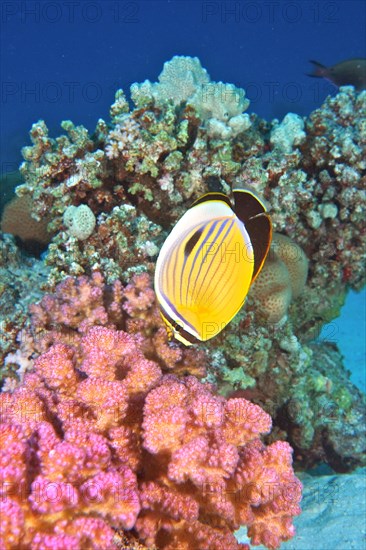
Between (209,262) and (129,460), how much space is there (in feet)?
3.08

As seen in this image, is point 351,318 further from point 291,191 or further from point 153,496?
point 153,496

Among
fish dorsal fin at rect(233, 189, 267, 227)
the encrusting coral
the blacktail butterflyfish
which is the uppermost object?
the encrusting coral

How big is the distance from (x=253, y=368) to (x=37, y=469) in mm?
2092

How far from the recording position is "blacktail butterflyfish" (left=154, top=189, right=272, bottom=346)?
186 cm

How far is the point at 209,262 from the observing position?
6.27ft

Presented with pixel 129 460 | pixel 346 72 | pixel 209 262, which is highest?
pixel 346 72

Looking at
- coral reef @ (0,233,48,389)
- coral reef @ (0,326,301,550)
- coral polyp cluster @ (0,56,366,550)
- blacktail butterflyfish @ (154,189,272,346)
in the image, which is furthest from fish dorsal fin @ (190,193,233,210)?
coral reef @ (0,233,48,389)

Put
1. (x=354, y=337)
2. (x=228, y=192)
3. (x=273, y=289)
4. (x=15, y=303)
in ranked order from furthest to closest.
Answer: (x=354, y=337) < (x=228, y=192) < (x=273, y=289) < (x=15, y=303)

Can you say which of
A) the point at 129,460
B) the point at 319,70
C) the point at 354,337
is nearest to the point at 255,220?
the point at 129,460

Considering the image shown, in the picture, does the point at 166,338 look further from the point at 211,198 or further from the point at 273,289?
the point at 273,289

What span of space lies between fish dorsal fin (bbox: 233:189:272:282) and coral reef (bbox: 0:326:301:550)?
716 millimetres

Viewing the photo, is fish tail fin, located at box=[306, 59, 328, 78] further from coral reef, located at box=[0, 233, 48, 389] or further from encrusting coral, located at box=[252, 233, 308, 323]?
coral reef, located at box=[0, 233, 48, 389]

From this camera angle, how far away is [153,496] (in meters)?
1.75

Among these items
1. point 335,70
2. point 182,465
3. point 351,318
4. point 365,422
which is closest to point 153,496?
point 182,465
